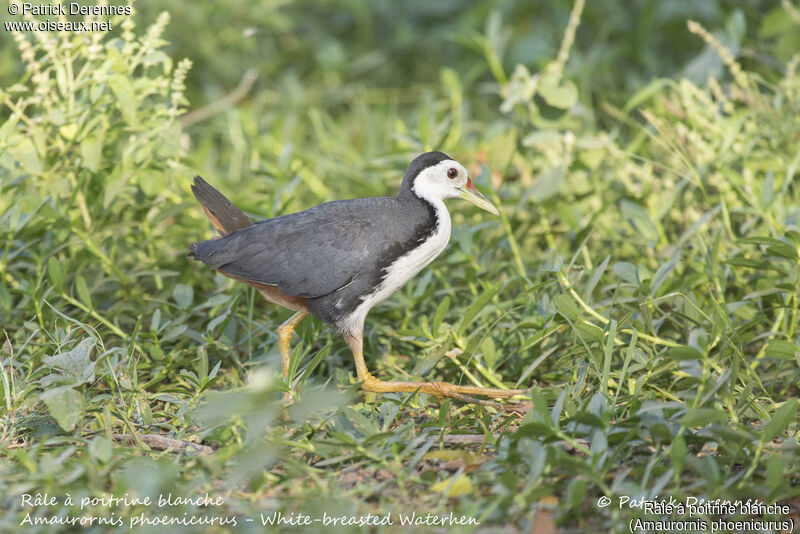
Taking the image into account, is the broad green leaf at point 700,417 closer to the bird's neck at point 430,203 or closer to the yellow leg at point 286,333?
the bird's neck at point 430,203

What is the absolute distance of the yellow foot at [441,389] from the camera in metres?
3.29

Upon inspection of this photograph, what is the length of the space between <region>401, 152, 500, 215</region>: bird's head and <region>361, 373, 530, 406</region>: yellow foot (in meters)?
0.81

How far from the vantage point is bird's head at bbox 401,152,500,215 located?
3.61 metres

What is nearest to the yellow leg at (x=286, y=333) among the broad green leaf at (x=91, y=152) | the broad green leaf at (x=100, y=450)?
the broad green leaf at (x=100, y=450)

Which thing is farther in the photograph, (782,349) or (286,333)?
(286,333)

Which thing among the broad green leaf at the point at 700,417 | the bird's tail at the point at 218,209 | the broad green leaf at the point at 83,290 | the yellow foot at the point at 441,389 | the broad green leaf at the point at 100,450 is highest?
the bird's tail at the point at 218,209

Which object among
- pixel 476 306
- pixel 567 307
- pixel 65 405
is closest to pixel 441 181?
pixel 476 306

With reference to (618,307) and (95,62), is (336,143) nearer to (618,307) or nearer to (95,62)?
(95,62)

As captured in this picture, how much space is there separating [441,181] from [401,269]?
484mm

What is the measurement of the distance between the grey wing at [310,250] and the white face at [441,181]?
228 millimetres

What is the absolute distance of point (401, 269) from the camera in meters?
3.44

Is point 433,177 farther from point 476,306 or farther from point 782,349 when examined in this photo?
point 782,349

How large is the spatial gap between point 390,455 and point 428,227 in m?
1.08

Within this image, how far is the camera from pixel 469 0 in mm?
7129
